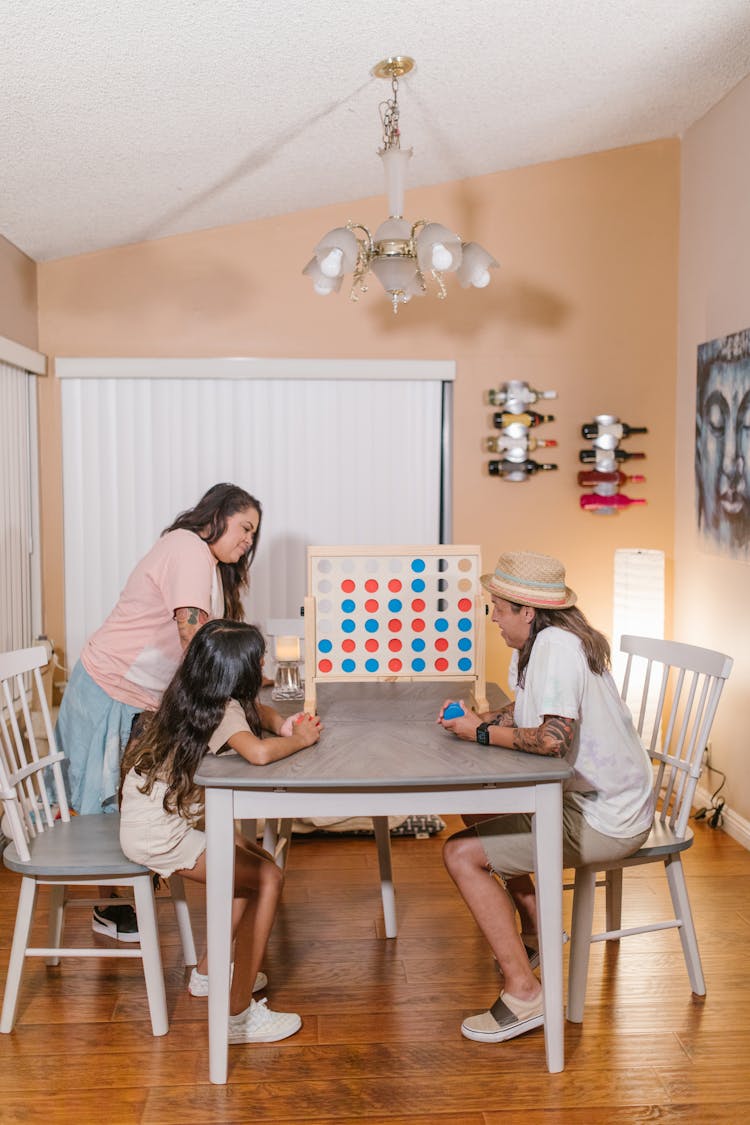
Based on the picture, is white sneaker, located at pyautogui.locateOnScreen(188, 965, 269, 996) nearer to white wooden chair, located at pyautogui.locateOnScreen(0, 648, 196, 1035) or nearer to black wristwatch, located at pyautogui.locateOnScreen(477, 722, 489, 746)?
white wooden chair, located at pyautogui.locateOnScreen(0, 648, 196, 1035)

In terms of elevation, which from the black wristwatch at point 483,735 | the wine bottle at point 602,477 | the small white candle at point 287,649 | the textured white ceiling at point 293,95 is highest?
the textured white ceiling at point 293,95

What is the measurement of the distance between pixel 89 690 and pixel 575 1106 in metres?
1.59

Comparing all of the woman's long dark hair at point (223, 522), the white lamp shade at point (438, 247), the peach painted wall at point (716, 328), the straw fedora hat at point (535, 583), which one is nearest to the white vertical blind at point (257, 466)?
the peach painted wall at point (716, 328)

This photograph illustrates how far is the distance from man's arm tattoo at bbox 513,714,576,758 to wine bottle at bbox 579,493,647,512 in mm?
2325

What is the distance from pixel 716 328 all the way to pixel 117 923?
3113 millimetres

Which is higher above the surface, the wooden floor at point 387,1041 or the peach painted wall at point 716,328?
the peach painted wall at point 716,328

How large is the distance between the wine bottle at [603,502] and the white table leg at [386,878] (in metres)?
2.01

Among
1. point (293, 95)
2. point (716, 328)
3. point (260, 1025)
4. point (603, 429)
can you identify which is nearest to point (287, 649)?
point (260, 1025)

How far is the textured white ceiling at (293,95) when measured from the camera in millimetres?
2604

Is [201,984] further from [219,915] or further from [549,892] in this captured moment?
[549,892]

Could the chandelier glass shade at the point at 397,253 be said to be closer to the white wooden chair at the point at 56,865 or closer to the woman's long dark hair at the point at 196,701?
the woman's long dark hair at the point at 196,701

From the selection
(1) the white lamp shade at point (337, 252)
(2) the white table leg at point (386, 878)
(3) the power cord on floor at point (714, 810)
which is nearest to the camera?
(1) the white lamp shade at point (337, 252)

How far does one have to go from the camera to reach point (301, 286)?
14.3 feet

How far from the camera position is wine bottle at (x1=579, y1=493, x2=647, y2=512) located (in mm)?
4465
